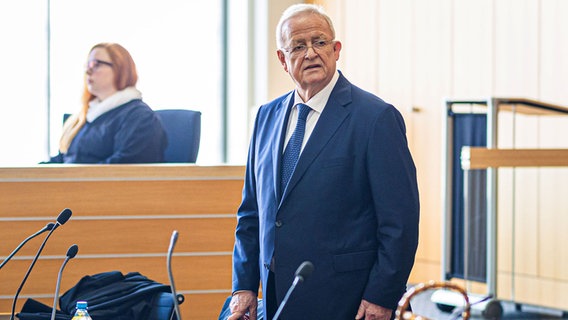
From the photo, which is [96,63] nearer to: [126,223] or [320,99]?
[126,223]

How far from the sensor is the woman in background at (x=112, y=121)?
4.59 metres

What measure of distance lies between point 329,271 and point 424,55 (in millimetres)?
4624

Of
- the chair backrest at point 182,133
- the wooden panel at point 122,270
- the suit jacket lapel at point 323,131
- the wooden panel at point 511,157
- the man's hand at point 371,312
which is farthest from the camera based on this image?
the wooden panel at point 511,157

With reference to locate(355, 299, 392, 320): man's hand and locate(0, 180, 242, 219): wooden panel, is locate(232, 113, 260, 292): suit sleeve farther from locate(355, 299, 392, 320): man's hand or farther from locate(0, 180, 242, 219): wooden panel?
locate(0, 180, 242, 219): wooden panel

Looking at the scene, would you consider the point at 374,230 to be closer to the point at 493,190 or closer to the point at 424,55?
the point at 493,190

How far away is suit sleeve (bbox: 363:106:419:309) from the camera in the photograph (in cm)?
242

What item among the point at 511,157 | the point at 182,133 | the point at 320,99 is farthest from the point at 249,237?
the point at 511,157

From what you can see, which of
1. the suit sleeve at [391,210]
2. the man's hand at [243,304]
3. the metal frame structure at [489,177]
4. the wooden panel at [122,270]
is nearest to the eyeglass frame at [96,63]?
the wooden panel at [122,270]

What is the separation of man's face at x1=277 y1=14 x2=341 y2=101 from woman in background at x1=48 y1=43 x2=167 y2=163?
7.07 ft

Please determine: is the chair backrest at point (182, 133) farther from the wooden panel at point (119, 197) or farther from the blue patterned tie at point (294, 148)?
the blue patterned tie at point (294, 148)

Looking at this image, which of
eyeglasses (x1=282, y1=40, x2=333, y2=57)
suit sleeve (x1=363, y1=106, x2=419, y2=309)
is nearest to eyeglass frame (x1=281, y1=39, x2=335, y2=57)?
eyeglasses (x1=282, y1=40, x2=333, y2=57)

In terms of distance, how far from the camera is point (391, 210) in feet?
7.99

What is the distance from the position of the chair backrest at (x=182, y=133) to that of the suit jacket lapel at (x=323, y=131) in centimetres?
225

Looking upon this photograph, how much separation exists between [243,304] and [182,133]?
2.20 metres
